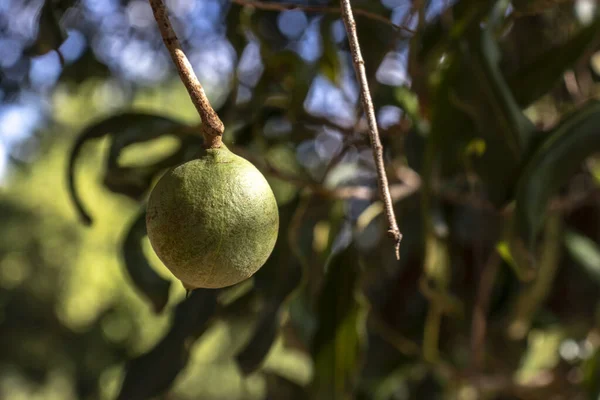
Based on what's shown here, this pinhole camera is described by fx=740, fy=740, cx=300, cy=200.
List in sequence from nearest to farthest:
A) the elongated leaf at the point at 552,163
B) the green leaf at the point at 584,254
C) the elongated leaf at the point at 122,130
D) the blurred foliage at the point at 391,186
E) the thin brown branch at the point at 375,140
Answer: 1. the thin brown branch at the point at 375,140
2. the elongated leaf at the point at 552,163
3. the blurred foliage at the point at 391,186
4. the elongated leaf at the point at 122,130
5. the green leaf at the point at 584,254

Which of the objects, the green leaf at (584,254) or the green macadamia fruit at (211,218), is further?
the green leaf at (584,254)

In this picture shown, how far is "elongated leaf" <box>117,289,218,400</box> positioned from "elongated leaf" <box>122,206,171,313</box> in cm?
3

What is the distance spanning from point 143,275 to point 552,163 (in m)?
0.51

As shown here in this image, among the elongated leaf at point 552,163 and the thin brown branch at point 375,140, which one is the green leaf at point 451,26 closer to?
the elongated leaf at point 552,163

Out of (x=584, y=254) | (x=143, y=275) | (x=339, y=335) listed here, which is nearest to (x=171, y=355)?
(x=143, y=275)

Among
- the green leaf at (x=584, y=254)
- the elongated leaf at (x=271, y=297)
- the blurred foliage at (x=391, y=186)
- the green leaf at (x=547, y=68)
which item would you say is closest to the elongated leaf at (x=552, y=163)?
the blurred foliage at (x=391, y=186)

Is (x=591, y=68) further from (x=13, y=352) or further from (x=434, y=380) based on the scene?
(x=13, y=352)

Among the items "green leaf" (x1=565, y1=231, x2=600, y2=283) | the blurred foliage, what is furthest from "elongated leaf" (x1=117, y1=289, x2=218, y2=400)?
"green leaf" (x1=565, y1=231, x2=600, y2=283)

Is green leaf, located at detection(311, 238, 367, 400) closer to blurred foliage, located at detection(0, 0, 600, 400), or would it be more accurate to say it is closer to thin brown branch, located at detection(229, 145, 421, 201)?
blurred foliage, located at detection(0, 0, 600, 400)

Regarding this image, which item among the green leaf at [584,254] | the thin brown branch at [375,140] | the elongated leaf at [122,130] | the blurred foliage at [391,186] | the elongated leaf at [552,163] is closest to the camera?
the thin brown branch at [375,140]

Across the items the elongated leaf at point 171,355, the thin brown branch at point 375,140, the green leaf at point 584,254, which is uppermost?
the thin brown branch at point 375,140

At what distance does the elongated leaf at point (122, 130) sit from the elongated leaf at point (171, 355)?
189mm

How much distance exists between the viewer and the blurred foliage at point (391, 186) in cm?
86

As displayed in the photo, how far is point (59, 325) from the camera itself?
20.2 feet
